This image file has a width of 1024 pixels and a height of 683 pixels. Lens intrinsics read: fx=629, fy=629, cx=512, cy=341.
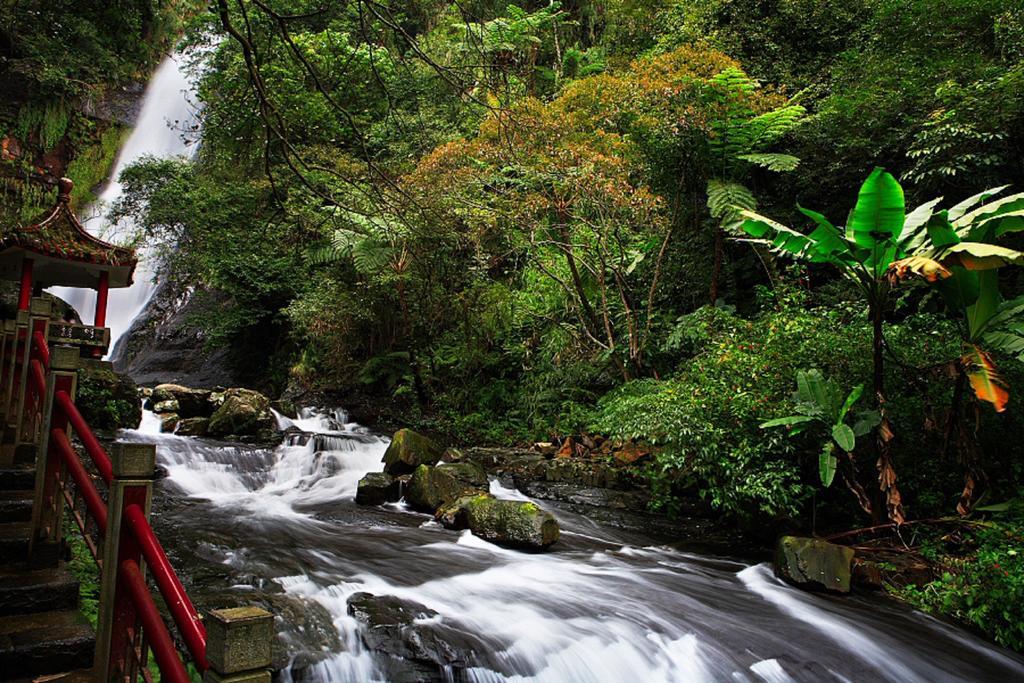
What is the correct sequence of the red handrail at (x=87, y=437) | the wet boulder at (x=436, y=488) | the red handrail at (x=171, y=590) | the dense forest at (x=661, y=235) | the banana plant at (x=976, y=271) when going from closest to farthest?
the red handrail at (x=171, y=590), the red handrail at (x=87, y=437), the banana plant at (x=976, y=271), the dense forest at (x=661, y=235), the wet boulder at (x=436, y=488)

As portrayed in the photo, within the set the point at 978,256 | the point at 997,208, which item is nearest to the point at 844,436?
the point at 978,256

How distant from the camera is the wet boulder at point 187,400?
42.8ft

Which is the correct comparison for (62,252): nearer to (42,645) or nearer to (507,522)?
(507,522)

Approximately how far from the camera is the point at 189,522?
7.51 meters

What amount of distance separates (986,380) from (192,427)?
12.1 metres

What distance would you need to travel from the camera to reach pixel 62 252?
32.2 feet

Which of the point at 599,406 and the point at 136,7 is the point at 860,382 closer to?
the point at 599,406

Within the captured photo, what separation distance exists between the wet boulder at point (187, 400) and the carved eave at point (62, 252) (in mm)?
2726

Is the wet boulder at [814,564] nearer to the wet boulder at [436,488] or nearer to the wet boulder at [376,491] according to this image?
the wet boulder at [436,488]

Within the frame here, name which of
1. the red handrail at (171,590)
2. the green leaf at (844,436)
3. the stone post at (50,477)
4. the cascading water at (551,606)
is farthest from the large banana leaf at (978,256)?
the stone post at (50,477)

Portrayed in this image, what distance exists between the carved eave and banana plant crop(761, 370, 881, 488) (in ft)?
33.3

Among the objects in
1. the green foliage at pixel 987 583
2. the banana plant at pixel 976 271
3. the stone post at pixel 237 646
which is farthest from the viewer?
the banana plant at pixel 976 271

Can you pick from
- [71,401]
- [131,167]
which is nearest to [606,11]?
[131,167]

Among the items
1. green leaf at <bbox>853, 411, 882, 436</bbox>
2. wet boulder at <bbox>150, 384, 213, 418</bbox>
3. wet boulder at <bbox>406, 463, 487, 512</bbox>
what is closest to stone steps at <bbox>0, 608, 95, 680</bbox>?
wet boulder at <bbox>406, 463, 487, 512</bbox>
